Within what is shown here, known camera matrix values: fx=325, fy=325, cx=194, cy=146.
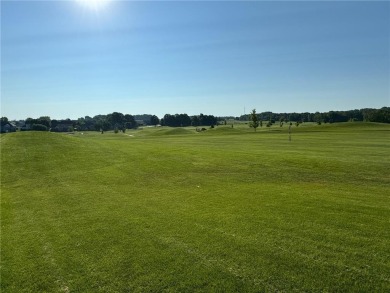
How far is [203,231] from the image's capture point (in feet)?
36.4

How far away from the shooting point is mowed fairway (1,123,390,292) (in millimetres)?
8070

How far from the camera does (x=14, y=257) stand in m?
9.71

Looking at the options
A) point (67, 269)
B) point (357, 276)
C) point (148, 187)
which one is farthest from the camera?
point (148, 187)

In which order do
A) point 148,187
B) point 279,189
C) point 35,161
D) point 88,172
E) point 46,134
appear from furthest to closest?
point 46,134, point 35,161, point 88,172, point 148,187, point 279,189

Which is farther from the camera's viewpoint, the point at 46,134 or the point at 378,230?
the point at 46,134

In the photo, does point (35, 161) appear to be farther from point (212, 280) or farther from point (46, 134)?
point (212, 280)

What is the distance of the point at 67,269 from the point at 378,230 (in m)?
9.59

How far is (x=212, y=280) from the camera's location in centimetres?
795

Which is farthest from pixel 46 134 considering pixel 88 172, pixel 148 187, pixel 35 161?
pixel 148 187

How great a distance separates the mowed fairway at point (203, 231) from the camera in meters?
8.07

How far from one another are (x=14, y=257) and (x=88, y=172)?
49.9 ft

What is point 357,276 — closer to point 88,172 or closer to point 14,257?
point 14,257

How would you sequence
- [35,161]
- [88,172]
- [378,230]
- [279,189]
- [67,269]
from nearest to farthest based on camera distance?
[67,269]
[378,230]
[279,189]
[88,172]
[35,161]

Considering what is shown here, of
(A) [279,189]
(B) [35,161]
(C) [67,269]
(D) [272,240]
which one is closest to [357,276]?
(D) [272,240]
